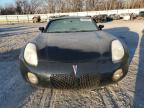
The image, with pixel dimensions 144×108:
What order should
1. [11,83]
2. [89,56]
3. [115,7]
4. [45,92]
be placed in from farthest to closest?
1. [115,7]
2. [11,83]
3. [45,92]
4. [89,56]

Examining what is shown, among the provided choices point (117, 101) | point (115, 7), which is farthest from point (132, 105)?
point (115, 7)

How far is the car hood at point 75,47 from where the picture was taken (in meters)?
3.17

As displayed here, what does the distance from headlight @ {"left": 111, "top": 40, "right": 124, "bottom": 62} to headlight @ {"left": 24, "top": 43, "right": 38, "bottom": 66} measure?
48.1 inches

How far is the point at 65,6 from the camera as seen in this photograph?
207 ft

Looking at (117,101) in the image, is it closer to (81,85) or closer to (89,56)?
(81,85)

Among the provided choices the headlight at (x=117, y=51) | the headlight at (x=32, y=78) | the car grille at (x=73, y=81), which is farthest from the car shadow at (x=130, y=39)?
the headlight at (x=32, y=78)

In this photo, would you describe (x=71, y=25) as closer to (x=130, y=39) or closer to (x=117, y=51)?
(x=117, y=51)

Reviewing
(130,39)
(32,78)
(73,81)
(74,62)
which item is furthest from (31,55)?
(130,39)

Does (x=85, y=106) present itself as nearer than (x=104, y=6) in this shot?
Yes

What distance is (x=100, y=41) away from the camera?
3615 millimetres

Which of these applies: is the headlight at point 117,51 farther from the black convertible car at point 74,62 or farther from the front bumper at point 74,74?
the front bumper at point 74,74

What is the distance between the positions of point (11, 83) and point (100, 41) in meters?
1.88

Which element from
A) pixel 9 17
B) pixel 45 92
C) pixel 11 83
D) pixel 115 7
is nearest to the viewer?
pixel 45 92

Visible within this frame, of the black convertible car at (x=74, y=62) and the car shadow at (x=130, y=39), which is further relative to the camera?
the car shadow at (x=130, y=39)
